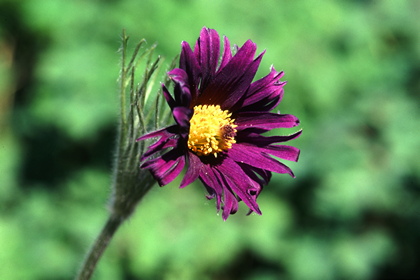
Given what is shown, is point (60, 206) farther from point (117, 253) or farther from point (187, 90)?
point (187, 90)

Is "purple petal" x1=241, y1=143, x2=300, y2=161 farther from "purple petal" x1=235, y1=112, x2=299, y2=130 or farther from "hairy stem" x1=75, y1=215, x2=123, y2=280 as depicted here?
"hairy stem" x1=75, y1=215, x2=123, y2=280

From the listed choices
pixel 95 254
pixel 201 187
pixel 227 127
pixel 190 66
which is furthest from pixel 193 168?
pixel 201 187

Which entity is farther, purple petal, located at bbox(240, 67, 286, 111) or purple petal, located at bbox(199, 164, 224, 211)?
purple petal, located at bbox(240, 67, 286, 111)

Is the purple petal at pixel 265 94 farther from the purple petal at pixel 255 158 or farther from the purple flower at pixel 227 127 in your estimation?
the purple petal at pixel 255 158

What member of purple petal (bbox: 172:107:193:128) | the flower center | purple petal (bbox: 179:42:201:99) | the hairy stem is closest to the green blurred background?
the hairy stem

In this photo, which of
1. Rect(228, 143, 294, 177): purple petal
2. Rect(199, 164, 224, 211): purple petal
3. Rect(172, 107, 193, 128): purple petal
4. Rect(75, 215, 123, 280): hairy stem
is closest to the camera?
Rect(172, 107, 193, 128): purple petal

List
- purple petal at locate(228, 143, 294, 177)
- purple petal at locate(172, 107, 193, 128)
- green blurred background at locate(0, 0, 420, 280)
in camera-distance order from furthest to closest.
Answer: green blurred background at locate(0, 0, 420, 280), purple petal at locate(228, 143, 294, 177), purple petal at locate(172, 107, 193, 128)

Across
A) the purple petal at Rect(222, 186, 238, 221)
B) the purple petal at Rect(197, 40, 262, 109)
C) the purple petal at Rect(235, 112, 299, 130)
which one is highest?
the purple petal at Rect(197, 40, 262, 109)

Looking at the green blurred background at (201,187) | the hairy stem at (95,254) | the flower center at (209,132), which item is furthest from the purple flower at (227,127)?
the green blurred background at (201,187)
